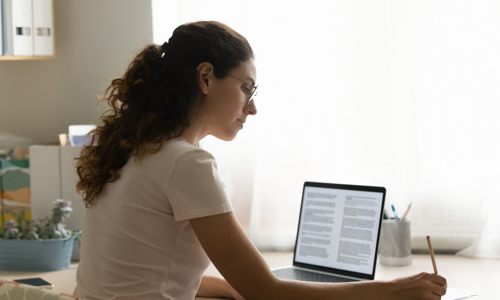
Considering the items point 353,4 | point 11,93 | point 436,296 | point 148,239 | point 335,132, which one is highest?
point 353,4

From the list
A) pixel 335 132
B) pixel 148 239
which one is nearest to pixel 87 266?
pixel 148 239

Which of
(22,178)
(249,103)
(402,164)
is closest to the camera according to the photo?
(249,103)

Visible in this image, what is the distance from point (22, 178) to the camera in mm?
1934

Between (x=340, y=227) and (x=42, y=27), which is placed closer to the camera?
(x=340, y=227)

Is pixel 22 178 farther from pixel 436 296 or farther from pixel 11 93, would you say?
pixel 436 296

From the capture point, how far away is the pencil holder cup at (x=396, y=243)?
1.56 meters

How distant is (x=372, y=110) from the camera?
6.04 feet

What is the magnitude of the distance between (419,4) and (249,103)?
1035mm

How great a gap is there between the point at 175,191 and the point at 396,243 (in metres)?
0.99

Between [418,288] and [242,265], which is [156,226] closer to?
[242,265]

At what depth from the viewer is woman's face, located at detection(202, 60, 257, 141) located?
3.11 feet

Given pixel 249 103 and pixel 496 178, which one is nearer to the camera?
pixel 249 103

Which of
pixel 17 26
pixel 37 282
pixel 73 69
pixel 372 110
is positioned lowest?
pixel 37 282

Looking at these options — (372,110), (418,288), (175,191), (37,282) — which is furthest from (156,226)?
(372,110)
